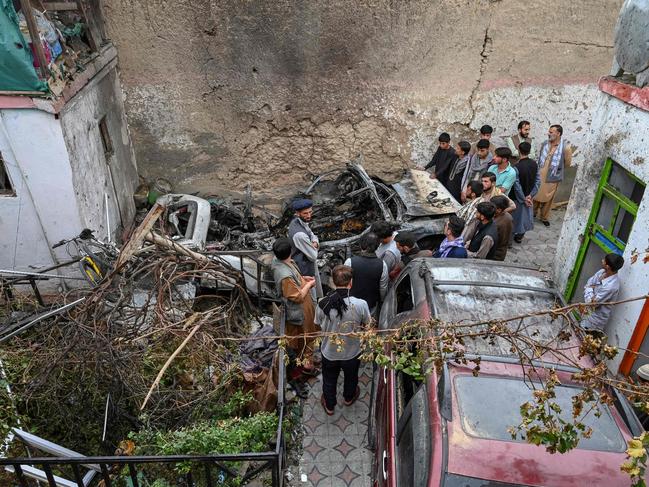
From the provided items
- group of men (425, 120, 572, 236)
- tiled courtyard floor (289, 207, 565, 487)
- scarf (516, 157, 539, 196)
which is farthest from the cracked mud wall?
tiled courtyard floor (289, 207, 565, 487)

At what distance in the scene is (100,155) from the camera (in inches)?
299

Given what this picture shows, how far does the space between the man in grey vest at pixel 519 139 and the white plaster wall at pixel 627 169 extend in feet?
7.72

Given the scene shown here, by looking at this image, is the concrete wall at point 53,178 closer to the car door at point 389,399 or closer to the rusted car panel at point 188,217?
the rusted car panel at point 188,217

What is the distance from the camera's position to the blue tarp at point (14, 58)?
557cm

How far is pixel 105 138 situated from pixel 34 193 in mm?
1715

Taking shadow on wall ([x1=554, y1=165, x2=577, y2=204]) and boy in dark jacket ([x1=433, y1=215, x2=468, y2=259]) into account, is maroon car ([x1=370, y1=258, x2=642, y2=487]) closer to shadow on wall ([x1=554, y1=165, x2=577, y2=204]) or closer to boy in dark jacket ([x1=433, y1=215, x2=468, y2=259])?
boy in dark jacket ([x1=433, y1=215, x2=468, y2=259])

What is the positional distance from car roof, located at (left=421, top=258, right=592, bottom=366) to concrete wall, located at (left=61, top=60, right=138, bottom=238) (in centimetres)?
484

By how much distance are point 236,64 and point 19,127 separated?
3764mm

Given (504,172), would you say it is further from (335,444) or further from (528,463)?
(528,463)

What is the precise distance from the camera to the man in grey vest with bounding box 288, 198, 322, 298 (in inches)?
227

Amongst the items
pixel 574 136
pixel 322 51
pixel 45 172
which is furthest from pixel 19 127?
pixel 574 136

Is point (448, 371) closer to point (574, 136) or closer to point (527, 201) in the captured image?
point (527, 201)

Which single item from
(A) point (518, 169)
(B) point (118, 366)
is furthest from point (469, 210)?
(B) point (118, 366)

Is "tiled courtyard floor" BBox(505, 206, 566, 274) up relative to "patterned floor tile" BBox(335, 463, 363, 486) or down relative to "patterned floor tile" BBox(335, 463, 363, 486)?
up
